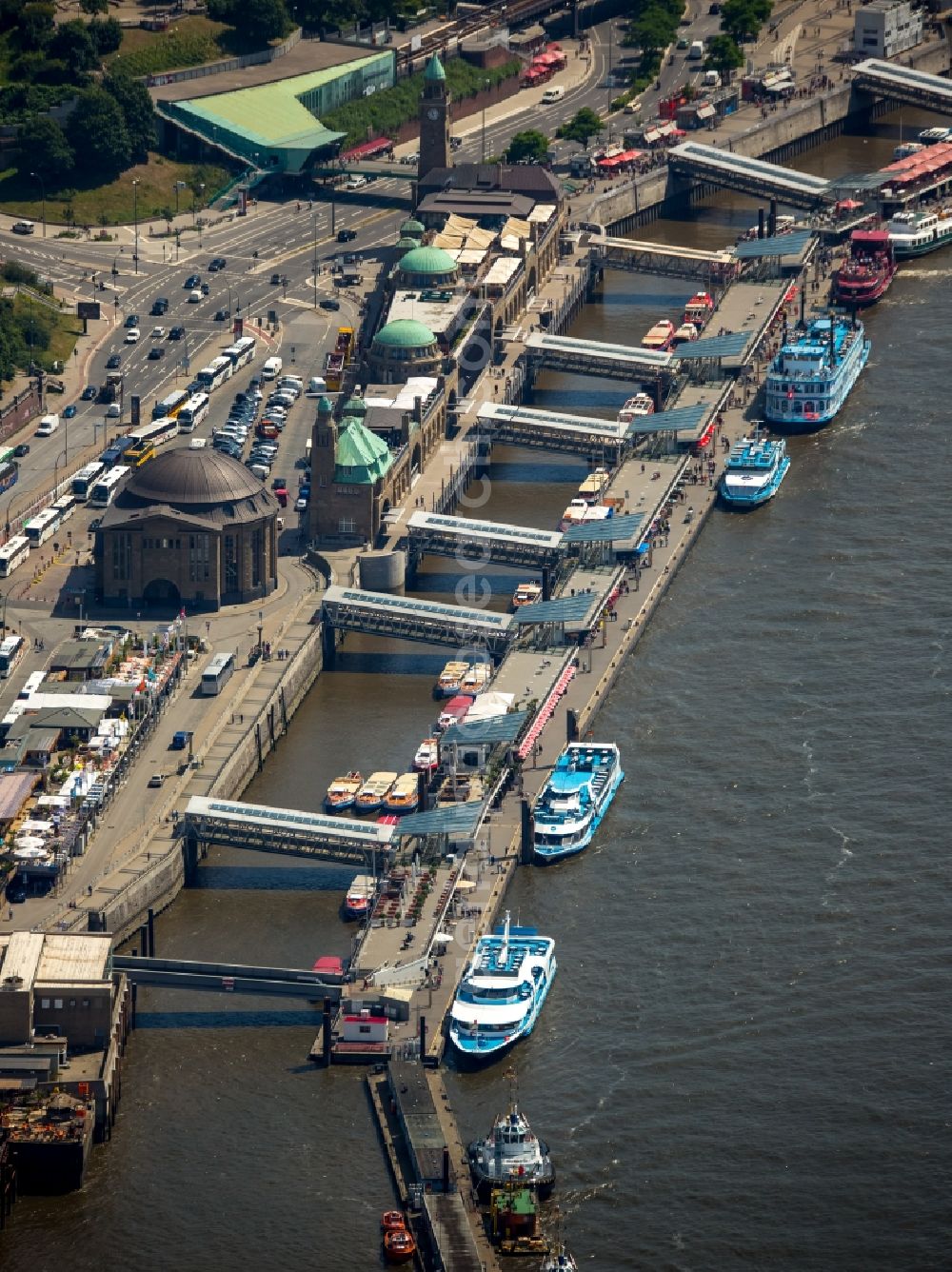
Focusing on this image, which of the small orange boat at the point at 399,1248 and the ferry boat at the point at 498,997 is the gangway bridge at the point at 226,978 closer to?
the ferry boat at the point at 498,997

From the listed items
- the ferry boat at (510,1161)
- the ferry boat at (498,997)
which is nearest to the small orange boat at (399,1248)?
the ferry boat at (510,1161)

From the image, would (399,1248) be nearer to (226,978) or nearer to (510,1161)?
(510,1161)

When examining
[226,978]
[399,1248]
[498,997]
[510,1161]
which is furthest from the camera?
[226,978]

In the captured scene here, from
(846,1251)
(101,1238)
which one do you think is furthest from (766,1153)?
(101,1238)

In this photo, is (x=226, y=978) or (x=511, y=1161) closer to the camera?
(x=511, y=1161)

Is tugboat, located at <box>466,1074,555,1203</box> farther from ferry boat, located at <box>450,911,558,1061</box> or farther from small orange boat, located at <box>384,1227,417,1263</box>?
ferry boat, located at <box>450,911,558,1061</box>

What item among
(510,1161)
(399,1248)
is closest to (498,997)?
(510,1161)
